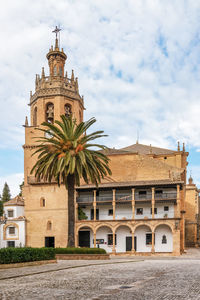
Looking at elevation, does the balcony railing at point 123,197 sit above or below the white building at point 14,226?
above

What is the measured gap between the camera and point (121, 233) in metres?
48.2

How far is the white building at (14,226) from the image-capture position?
4788 centimetres

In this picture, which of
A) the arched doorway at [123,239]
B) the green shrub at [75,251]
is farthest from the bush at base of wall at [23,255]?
the arched doorway at [123,239]

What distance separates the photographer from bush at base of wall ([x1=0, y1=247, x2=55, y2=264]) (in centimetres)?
2214

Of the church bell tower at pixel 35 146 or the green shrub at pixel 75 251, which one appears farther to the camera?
the church bell tower at pixel 35 146

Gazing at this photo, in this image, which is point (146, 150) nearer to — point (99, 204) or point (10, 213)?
point (99, 204)

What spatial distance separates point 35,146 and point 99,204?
10752mm

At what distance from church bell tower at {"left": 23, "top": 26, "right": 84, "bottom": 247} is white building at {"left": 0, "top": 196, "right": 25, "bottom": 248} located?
0.86 meters

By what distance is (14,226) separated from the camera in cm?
4828

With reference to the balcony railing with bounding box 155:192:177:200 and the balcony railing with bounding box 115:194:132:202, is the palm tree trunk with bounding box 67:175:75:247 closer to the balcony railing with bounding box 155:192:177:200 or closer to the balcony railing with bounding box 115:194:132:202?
the balcony railing with bounding box 115:194:132:202

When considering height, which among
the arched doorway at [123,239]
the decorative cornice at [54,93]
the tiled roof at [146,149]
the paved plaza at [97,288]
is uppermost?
the decorative cornice at [54,93]

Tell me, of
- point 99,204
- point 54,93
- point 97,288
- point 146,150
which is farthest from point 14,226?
point 97,288

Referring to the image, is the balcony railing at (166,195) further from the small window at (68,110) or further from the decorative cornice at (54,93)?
the decorative cornice at (54,93)

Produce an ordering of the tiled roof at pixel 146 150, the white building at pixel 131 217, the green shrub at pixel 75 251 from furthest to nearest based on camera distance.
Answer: the tiled roof at pixel 146 150 → the white building at pixel 131 217 → the green shrub at pixel 75 251
